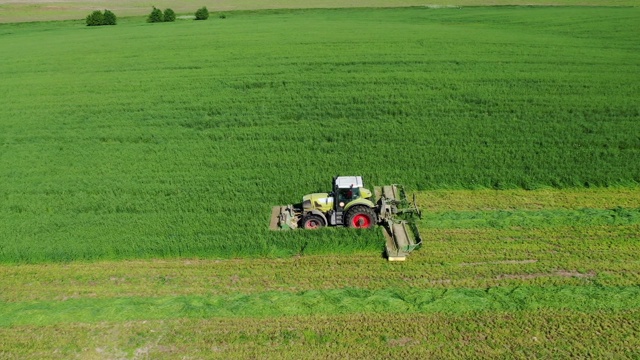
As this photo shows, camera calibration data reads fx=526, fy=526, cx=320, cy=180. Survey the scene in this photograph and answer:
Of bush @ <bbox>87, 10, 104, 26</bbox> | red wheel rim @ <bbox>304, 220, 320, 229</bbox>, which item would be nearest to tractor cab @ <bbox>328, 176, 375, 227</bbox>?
red wheel rim @ <bbox>304, 220, 320, 229</bbox>

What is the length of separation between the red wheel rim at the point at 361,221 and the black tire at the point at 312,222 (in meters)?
0.97

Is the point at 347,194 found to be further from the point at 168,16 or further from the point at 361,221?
the point at 168,16

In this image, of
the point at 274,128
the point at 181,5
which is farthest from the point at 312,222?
the point at 181,5

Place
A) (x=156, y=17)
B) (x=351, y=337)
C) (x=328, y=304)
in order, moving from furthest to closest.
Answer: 1. (x=156, y=17)
2. (x=328, y=304)
3. (x=351, y=337)

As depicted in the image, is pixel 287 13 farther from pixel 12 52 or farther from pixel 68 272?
pixel 68 272

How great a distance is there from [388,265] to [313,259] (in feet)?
7.30

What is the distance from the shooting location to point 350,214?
16.4 m

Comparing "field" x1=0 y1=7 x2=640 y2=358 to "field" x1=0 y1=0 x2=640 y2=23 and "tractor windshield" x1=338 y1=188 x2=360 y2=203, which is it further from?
"field" x1=0 y1=0 x2=640 y2=23

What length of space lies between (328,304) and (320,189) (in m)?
6.76

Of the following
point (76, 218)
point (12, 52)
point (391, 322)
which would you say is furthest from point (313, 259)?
point (12, 52)

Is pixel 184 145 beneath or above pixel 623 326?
above

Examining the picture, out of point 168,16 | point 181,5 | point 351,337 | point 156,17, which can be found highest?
point 181,5

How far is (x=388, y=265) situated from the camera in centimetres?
1525

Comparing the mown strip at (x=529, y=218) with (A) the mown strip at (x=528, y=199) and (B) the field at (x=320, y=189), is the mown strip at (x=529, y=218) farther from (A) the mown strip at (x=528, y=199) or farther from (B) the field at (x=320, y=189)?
(A) the mown strip at (x=528, y=199)
